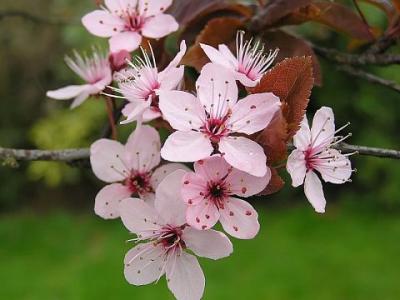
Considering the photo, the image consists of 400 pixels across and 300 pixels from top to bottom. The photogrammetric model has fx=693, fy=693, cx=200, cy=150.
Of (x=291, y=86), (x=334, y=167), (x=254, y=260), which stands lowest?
(x=254, y=260)

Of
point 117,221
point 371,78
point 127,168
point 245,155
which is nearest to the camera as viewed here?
point 245,155

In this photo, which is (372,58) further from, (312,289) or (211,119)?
(312,289)

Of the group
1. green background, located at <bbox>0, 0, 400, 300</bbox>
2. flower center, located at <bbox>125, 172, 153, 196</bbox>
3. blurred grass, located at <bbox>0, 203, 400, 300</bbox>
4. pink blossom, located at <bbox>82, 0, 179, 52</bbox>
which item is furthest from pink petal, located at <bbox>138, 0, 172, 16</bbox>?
blurred grass, located at <bbox>0, 203, 400, 300</bbox>

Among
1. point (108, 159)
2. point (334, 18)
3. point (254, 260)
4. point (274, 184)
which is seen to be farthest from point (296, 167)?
point (254, 260)

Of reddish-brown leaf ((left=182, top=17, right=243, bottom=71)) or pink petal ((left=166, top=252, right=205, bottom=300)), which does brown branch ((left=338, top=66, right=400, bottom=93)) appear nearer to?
reddish-brown leaf ((left=182, top=17, right=243, bottom=71))

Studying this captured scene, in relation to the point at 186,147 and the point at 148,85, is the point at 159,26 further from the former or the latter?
the point at 186,147

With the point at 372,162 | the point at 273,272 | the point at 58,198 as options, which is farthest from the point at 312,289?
the point at 58,198
